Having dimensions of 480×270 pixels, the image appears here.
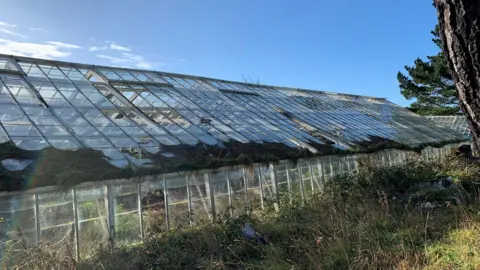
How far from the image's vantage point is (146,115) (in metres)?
9.84

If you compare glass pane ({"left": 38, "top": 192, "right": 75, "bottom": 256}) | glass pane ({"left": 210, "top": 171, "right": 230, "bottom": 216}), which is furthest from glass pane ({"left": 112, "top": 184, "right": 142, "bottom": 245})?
glass pane ({"left": 210, "top": 171, "right": 230, "bottom": 216})

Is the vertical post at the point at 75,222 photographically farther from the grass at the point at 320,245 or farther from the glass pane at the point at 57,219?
the grass at the point at 320,245

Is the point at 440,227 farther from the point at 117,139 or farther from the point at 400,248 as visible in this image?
the point at 117,139

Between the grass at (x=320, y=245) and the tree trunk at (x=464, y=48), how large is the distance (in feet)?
8.96

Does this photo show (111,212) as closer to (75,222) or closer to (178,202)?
(75,222)

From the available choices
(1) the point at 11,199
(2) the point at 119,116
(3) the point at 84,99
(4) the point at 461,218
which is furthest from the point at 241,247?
(3) the point at 84,99

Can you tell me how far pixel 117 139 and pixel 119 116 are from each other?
1435 millimetres

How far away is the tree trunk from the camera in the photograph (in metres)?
2.31

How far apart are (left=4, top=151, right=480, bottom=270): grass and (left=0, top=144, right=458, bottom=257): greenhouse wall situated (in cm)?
72

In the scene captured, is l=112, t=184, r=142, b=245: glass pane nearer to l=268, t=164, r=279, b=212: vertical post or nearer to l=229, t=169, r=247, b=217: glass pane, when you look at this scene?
l=229, t=169, r=247, b=217: glass pane

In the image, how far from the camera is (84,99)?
31.0 ft

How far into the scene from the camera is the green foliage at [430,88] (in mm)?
24188

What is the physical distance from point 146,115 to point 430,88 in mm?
21614

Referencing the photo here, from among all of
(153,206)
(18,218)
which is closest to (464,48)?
(18,218)
